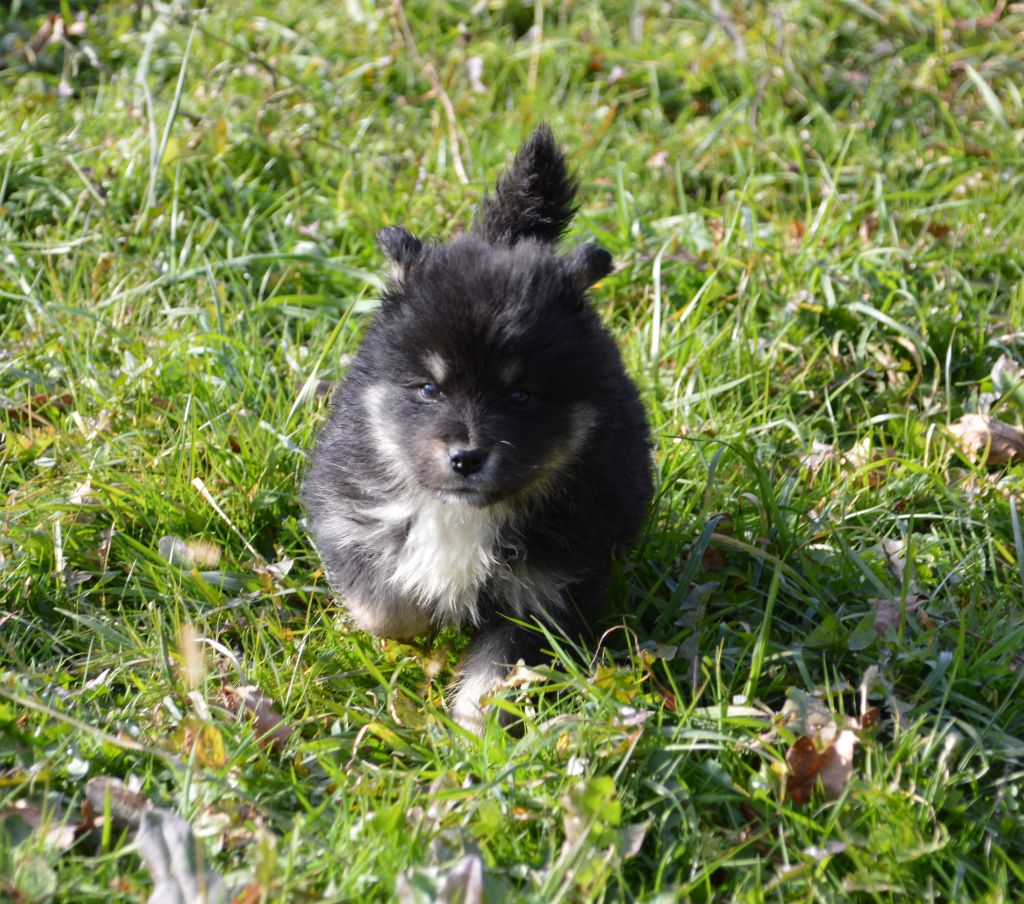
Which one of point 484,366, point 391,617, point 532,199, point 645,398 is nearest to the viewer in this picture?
point 484,366

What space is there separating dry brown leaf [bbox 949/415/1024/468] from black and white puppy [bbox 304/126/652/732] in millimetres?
1709

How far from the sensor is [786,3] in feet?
24.6

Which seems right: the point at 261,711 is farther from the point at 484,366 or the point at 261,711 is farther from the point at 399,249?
the point at 399,249

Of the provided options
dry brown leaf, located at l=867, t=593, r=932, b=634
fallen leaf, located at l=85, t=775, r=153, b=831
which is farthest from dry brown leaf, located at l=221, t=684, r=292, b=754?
dry brown leaf, located at l=867, t=593, r=932, b=634

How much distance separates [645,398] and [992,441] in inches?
55.7

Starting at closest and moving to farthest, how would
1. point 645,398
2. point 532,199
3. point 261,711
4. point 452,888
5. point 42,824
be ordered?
1. point 452,888
2. point 42,824
3. point 261,711
4. point 532,199
5. point 645,398

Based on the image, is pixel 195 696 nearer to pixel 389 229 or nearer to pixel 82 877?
pixel 82 877

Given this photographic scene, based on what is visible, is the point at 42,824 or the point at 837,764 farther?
the point at 837,764

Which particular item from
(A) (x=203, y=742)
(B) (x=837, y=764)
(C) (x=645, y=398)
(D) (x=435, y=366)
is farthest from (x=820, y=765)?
(C) (x=645, y=398)

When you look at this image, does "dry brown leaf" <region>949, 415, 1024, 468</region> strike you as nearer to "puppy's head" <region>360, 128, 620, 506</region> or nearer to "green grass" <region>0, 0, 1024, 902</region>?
"green grass" <region>0, 0, 1024, 902</region>

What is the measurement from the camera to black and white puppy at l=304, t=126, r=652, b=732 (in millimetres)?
3320

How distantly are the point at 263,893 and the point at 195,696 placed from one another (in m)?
0.85

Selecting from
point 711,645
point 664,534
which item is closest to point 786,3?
point 664,534

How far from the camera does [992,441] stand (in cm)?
484
